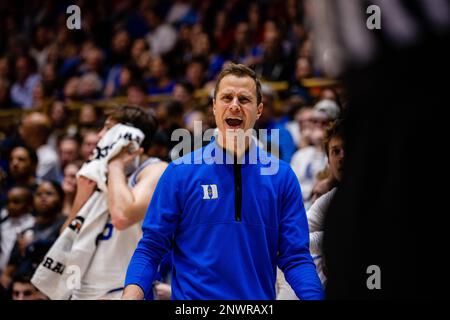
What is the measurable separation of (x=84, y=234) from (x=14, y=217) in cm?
230

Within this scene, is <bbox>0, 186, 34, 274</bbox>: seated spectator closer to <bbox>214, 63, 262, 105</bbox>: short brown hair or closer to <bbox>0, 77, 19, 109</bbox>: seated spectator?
<bbox>214, 63, 262, 105</bbox>: short brown hair

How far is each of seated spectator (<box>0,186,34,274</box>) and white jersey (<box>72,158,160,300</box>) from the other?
2.17 metres

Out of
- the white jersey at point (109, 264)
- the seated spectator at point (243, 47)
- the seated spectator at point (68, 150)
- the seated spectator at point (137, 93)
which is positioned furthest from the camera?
the seated spectator at point (243, 47)

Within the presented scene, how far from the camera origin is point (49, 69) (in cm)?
1048

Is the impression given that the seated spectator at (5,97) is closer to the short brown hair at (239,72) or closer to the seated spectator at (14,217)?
the seated spectator at (14,217)

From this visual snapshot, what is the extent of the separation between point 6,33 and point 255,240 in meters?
10.6

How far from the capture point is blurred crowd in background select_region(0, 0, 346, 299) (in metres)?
5.27

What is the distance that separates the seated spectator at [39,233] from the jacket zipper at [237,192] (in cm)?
220

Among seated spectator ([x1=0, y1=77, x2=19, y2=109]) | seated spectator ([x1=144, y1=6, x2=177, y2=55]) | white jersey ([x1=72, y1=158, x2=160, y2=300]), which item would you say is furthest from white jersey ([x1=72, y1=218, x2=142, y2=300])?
seated spectator ([x1=0, y1=77, x2=19, y2=109])

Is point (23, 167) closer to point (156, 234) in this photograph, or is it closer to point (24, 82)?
point (156, 234)

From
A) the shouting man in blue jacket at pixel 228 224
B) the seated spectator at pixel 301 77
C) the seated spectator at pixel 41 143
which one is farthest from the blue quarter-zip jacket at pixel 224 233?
the seated spectator at pixel 301 77

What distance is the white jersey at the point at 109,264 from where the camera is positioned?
366 cm
